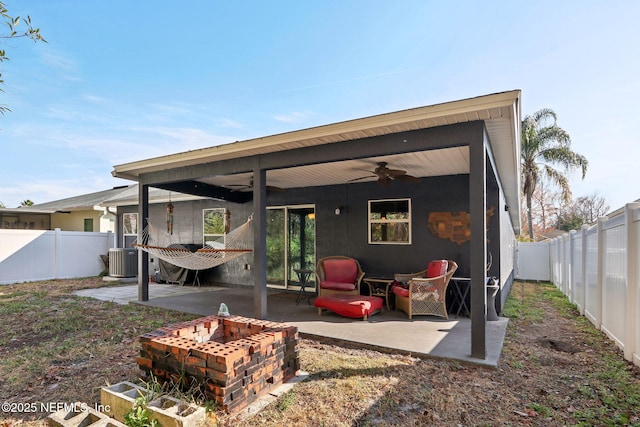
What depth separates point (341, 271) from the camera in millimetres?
6340

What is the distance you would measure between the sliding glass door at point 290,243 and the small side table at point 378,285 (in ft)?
5.42

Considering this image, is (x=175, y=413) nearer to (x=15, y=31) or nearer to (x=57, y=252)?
(x=15, y=31)

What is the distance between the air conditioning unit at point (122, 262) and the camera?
984cm

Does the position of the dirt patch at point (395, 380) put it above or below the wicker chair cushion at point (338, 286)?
below

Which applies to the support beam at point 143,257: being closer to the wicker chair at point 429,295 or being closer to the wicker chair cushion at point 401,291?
the wicker chair cushion at point 401,291

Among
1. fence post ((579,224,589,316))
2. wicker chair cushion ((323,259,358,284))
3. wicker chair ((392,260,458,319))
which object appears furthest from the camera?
wicker chair cushion ((323,259,358,284))

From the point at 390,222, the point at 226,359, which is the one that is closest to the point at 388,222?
the point at 390,222

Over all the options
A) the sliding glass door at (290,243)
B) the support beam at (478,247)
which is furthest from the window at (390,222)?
the support beam at (478,247)

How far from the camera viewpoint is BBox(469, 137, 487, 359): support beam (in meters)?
3.45

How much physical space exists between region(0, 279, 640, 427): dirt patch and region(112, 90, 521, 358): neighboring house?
2.12 ft

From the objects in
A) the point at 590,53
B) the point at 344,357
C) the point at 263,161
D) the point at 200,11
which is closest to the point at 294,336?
the point at 344,357

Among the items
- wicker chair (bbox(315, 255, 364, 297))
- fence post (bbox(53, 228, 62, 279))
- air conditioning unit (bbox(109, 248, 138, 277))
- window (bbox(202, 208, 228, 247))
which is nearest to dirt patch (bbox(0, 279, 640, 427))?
wicker chair (bbox(315, 255, 364, 297))

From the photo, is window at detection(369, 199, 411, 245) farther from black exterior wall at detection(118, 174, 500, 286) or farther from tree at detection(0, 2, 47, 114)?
tree at detection(0, 2, 47, 114)

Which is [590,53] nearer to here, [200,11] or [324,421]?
[200,11]
